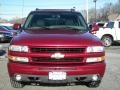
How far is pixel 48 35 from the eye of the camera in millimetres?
7484

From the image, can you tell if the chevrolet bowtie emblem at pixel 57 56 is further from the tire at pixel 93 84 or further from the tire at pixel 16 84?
the tire at pixel 16 84

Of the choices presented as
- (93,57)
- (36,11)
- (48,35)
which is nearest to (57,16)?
(36,11)

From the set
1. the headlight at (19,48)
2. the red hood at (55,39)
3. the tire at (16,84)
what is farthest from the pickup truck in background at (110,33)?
the headlight at (19,48)

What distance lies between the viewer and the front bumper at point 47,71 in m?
6.96

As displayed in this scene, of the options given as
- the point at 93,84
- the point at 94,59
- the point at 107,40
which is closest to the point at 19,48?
the point at 94,59

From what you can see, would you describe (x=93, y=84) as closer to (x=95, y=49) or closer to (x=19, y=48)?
(x=95, y=49)

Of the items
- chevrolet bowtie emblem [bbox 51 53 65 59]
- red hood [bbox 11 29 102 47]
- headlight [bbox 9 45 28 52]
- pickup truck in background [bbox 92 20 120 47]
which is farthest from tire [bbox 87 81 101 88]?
pickup truck in background [bbox 92 20 120 47]

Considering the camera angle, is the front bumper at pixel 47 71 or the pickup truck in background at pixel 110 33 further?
the pickup truck in background at pixel 110 33

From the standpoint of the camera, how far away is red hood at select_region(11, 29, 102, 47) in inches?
277

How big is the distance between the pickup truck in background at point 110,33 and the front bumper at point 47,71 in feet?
51.9

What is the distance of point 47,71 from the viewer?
22.8 feet

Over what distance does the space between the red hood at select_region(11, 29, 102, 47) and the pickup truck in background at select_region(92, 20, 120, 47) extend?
15256mm

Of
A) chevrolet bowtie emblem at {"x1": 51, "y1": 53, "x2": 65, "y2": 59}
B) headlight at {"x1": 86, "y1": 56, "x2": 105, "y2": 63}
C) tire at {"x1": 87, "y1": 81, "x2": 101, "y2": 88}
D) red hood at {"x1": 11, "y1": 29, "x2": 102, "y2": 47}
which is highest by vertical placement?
red hood at {"x1": 11, "y1": 29, "x2": 102, "y2": 47}

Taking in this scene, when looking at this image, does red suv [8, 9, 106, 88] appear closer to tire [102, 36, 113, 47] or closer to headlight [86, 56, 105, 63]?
headlight [86, 56, 105, 63]
